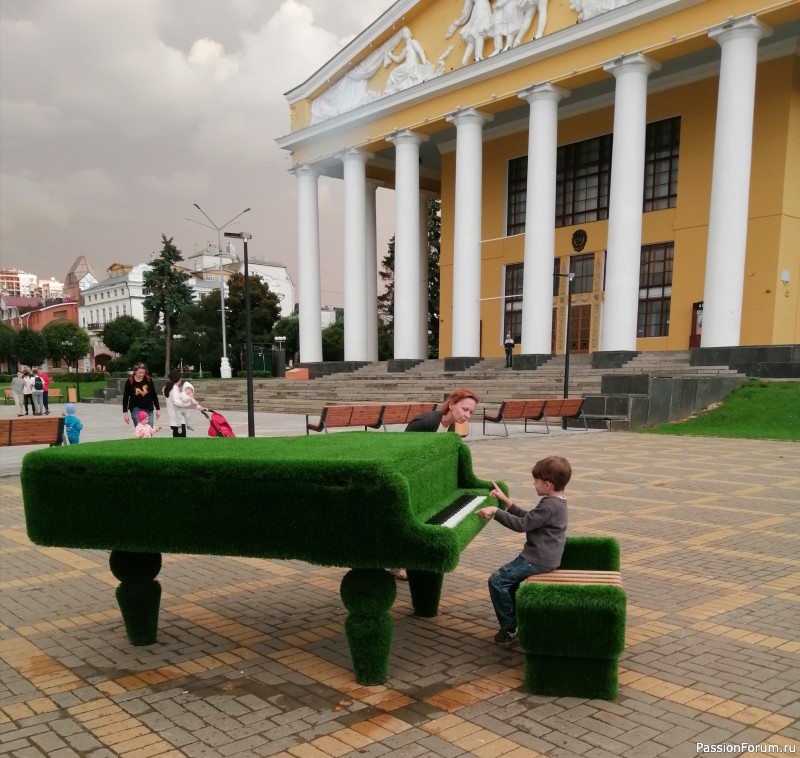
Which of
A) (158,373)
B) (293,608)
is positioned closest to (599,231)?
(293,608)

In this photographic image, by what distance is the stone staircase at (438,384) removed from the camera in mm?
21578

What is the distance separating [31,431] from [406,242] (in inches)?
866

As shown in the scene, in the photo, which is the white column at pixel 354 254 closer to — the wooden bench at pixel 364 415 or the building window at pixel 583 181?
the building window at pixel 583 181

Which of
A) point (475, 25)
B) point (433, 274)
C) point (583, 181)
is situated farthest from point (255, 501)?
point (433, 274)

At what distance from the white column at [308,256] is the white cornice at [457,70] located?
232 cm

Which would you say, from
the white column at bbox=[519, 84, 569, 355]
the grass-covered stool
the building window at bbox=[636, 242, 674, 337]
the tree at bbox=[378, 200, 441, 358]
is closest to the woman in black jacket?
the grass-covered stool

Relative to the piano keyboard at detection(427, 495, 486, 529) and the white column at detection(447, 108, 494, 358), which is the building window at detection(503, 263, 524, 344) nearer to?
the white column at detection(447, 108, 494, 358)

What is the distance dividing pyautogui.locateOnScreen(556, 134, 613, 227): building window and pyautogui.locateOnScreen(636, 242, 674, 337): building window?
10.0ft

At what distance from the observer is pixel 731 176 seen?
2114 centimetres

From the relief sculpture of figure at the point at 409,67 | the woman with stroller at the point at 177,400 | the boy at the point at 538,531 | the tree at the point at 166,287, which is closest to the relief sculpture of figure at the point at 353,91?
the relief sculpture of figure at the point at 409,67

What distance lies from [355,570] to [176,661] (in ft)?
4.64

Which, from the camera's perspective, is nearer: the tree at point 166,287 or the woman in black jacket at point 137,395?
the woman in black jacket at point 137,395

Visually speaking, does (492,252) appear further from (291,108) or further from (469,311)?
(291,108)

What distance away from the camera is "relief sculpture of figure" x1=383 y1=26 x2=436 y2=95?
30.2 m
